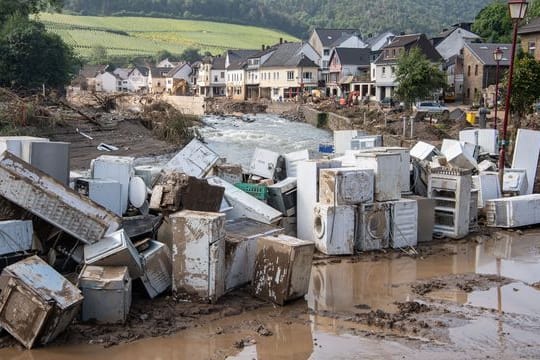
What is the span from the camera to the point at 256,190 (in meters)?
10.2

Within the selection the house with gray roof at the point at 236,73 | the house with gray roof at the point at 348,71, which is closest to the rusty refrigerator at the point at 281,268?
the house with gray roof at the point at 348,71

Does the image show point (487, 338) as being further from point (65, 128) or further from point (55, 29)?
point (55, 29)

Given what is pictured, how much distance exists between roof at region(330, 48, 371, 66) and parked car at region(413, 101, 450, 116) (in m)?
24.6

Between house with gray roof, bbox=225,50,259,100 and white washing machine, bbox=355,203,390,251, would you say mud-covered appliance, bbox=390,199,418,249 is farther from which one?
house with gray roof, bbox=225,50,259,100

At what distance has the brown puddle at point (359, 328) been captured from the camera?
604cm

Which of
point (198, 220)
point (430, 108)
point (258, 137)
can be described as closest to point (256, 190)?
point (198, 220)

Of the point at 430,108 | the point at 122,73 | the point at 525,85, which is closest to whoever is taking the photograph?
the point at 525,85

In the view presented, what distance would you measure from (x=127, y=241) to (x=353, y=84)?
53.3 metres

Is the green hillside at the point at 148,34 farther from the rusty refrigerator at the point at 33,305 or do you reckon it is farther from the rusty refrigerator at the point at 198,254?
the rusty refrigerator at the point at 33,305

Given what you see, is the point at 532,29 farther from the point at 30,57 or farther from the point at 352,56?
the point at 30,57

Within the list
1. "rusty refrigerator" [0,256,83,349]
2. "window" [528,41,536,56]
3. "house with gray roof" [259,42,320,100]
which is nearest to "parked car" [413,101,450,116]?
"window" [528,41,536,56]

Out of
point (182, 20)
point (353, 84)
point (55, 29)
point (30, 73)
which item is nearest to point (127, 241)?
point (30, 73)

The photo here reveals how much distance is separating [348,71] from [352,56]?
5.53 feet

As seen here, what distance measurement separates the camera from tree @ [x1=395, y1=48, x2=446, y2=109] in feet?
111
